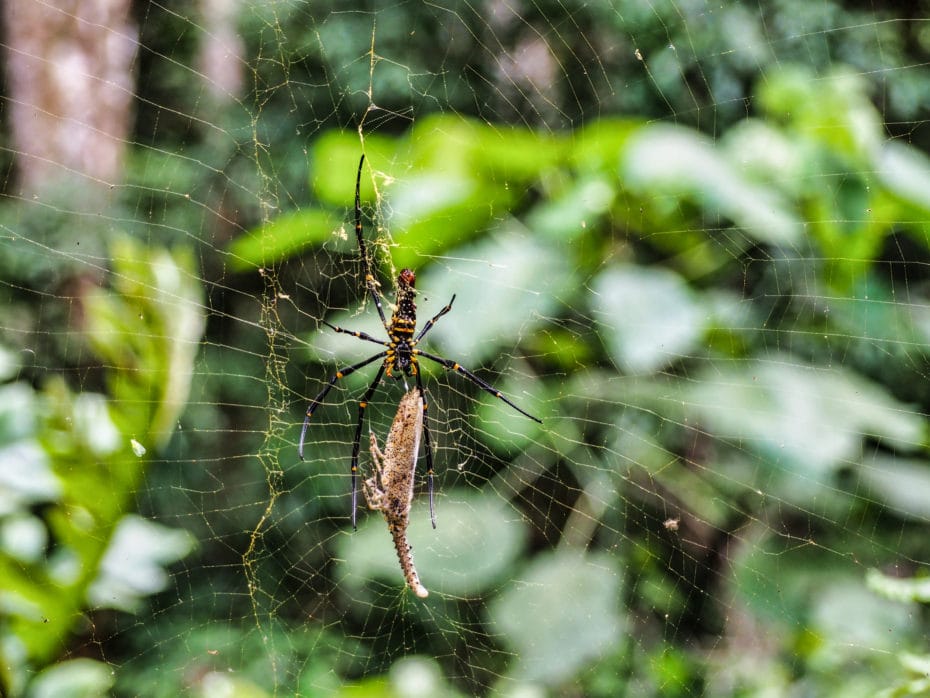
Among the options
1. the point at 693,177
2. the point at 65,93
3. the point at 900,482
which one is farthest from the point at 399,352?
the point at 65,93

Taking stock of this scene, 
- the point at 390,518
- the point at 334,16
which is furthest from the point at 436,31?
the point at 390,518

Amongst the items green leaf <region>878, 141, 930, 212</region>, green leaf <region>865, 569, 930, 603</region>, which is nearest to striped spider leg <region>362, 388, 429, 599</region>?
green leaf <region>865, 569, 930, 603</region>

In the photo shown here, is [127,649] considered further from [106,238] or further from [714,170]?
[714,170]

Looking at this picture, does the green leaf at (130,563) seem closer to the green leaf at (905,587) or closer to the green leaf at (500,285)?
the green leaf at (500,285)

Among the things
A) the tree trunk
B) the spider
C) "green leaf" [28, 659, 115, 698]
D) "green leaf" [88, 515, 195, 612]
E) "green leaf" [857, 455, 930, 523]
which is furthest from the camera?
the tree trunk

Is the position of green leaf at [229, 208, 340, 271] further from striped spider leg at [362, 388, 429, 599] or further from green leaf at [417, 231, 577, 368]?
striped spider leg at [362, 388, 429, 599]

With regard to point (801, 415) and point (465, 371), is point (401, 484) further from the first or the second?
point (801, 415)

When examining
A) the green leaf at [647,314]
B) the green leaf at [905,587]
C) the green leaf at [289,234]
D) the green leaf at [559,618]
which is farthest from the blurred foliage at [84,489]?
the green leaf at [905,587]

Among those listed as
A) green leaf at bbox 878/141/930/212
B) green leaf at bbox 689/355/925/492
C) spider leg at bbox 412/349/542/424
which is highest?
green leaf at bbox 878/141/930/212
